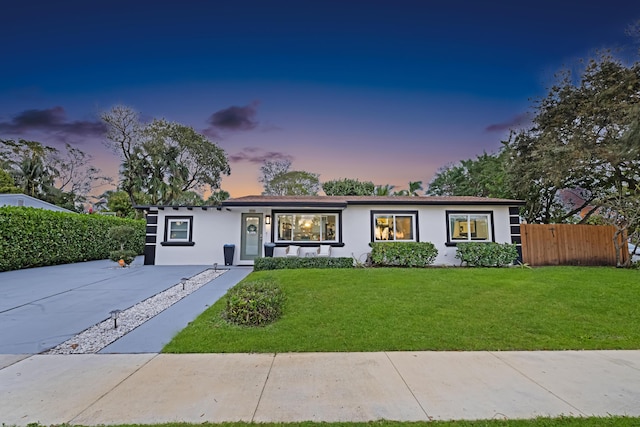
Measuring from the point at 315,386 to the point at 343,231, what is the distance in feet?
31.5

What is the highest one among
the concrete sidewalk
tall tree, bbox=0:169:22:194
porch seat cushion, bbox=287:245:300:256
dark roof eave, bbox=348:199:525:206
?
tall tree, bbox=0:169:22:194

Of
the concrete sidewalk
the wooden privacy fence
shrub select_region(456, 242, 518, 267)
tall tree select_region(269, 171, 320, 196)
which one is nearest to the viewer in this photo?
the concrete sidewalk

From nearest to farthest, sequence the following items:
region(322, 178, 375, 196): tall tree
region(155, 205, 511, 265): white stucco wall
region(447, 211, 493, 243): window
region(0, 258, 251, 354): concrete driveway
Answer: region(0, 258, 251, 354): concrete driveway, region(155, 205, 511, 265): white stucco wall, region(447, 211, 493, 243): window, region(322, 178, 375, 196): tall tree

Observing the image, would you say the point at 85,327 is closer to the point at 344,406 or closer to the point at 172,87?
the point at 344,406

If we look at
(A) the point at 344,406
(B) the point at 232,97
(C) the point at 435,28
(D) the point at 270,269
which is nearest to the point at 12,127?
(B) the point at 232,97

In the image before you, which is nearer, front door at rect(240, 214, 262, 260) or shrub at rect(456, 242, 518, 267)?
shrub at rect(456, 242, 518, 267)

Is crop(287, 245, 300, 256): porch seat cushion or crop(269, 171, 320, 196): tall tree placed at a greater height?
crop(269, 171, 320, 196): tall tree

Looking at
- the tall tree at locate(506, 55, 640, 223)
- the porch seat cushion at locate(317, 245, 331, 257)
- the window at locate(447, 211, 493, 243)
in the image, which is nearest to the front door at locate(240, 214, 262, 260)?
the porch seat cushion at locate(317, 245, 331, 257)

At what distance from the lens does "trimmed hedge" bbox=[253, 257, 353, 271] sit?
36.4 feet

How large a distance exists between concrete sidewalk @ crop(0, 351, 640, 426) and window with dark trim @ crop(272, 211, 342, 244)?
8.70 metres

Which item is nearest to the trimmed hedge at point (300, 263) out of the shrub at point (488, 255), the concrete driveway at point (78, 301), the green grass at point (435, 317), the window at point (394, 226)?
the concrete driveway at point (78, 301)

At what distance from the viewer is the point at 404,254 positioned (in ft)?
37.7

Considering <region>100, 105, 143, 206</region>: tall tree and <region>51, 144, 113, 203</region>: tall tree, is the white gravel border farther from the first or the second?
<region>51, 144, 113, 203</region>: tall tree

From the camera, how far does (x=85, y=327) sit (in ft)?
17.4
